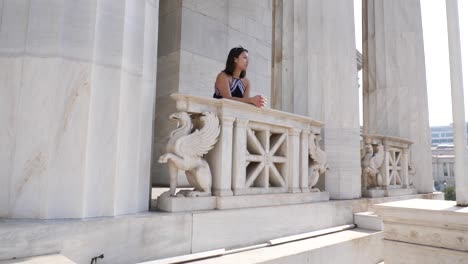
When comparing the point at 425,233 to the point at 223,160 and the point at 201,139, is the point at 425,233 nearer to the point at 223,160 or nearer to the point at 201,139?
the point at 223,160

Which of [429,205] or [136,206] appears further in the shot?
[429,205]

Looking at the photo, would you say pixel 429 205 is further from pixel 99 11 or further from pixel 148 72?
pixel 99 11

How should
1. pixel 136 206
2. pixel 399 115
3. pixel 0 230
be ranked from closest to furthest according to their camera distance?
1. pixel 0 230
2. pixel 136 206
3. pixel 399 115

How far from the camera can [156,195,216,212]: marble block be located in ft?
14.0

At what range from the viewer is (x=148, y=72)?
452 cm

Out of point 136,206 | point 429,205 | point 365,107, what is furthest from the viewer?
point 365,107

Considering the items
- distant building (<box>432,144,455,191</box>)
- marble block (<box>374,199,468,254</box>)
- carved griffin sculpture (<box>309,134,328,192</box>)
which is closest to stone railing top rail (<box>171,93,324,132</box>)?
carved griffin sculpture (<box>309,134,328,192</box>)

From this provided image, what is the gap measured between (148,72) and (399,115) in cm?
891

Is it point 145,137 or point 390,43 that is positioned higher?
point 390,43

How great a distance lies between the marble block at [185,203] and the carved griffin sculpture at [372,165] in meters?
5.18

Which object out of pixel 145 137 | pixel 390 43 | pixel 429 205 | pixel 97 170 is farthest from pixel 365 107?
pixel 97 170

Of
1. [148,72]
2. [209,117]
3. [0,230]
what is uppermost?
[148,72]

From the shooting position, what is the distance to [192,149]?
445 centimetres

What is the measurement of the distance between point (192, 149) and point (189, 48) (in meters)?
5.79
